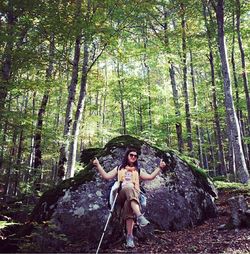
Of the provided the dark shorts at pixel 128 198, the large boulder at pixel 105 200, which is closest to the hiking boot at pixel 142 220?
the dark shorts at pixel 128 198

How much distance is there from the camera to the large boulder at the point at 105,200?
625cm

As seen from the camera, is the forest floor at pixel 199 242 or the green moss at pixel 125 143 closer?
the forest floor at pixel 199 242

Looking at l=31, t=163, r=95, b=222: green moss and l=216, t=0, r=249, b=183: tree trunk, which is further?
l=216, t=0, r=249, b=183: tree trunk

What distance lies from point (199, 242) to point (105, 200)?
2143 millimetres

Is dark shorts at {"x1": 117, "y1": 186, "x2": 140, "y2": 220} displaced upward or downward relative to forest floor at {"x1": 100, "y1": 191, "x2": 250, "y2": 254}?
upward

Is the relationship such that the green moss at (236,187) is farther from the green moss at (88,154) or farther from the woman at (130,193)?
the woman at (130,193)

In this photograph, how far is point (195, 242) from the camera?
18.4ft

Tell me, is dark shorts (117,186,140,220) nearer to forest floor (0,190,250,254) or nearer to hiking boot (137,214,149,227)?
hiking boot (137,214,149,227)

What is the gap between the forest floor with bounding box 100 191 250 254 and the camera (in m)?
4.94

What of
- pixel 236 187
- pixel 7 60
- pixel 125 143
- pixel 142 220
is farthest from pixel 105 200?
pixel 236 187

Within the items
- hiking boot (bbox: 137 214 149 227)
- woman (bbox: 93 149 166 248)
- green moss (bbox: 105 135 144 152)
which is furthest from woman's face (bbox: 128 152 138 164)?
green moss (bbox: 105 135 144 152)

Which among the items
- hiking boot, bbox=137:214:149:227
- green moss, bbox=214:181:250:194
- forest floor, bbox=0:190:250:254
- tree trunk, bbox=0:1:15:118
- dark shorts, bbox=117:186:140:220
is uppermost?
tree trunk, bbox=0:1:15:118

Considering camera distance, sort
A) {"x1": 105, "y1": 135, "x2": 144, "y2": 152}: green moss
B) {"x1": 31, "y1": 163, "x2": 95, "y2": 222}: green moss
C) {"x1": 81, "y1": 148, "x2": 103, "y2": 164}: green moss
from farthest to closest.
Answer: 1. {"x1": 81, "y1": 148, "x2": 103, "y2": 164}: green moss
2. {"x1": 105, "y1": 135, "x2": 144, "y2": 152}: green moss
3. {"x1": 31, "y1": 163, "x2": 95, "y2": 222}: green moss

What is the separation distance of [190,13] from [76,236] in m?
15.6
